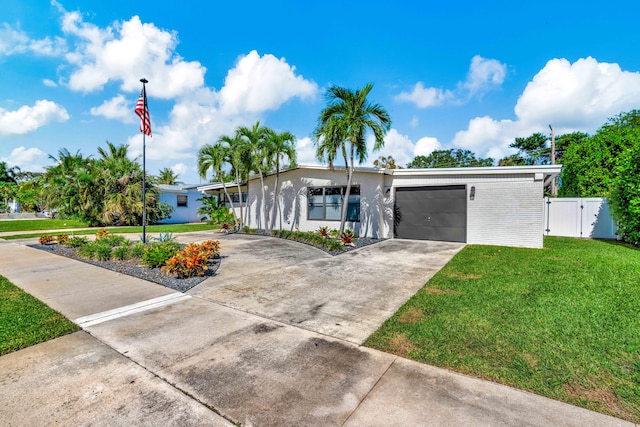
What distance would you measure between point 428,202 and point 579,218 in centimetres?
691

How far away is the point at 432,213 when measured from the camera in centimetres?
1151

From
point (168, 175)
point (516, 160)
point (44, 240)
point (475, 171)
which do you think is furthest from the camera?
point (168, 175)

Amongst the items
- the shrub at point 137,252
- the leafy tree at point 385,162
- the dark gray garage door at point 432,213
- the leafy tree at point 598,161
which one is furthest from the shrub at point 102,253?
the leafy tree at point 385,162

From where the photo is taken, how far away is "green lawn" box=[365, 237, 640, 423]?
2.53 m

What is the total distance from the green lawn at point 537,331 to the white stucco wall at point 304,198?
607 centimetres

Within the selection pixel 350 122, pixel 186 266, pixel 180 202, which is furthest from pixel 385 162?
pixel 186 266

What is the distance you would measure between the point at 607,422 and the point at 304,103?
13.9m

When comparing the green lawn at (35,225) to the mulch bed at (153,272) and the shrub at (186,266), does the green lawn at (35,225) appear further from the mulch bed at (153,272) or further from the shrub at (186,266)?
the shrub at (186,266)

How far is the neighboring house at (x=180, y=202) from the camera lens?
77.2ft

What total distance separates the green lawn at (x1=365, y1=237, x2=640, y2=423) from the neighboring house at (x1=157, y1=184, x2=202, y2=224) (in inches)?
915

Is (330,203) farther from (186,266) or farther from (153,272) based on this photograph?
(153,272)

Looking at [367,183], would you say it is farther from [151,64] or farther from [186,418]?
[186,418]

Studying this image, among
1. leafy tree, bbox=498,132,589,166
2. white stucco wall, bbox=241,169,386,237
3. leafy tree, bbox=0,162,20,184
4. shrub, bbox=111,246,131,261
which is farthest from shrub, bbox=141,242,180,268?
leafy tree, bbox=0,162,20,184

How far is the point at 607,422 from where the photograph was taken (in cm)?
206
